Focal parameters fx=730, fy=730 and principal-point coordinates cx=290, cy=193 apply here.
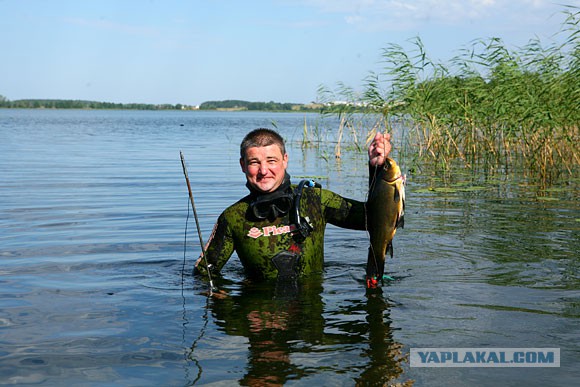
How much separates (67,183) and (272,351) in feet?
40.3

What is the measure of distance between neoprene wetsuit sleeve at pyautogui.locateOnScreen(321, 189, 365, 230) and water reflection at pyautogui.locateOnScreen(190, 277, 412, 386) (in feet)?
2.04

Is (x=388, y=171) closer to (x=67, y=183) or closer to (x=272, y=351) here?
(x=272, y=351)

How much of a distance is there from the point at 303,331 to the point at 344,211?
4.12 feet

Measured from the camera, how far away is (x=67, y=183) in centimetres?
1592

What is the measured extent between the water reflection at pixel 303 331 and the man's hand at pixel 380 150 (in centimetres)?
118

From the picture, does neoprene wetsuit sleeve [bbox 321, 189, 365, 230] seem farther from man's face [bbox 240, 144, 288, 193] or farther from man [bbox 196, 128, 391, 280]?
man's face [bbox 240, 144, 288, 193]

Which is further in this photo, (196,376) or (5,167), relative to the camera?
(5,167)

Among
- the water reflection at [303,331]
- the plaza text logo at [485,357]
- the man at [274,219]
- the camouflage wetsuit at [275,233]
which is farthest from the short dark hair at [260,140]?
the plaza text logo at [485,357]

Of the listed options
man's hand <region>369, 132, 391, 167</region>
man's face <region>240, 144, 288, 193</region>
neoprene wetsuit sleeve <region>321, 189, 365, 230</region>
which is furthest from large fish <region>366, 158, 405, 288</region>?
man's face <region>240, 144, 288, 193</region>

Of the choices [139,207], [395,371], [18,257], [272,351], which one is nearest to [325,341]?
[272,351]

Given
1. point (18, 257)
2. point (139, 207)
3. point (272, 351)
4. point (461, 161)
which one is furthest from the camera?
point (461, 161)

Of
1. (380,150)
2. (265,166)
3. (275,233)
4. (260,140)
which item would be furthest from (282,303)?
(380,150)

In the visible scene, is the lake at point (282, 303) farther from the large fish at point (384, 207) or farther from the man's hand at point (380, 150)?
the man's hand at point (380, 150)

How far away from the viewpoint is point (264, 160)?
5816mm
